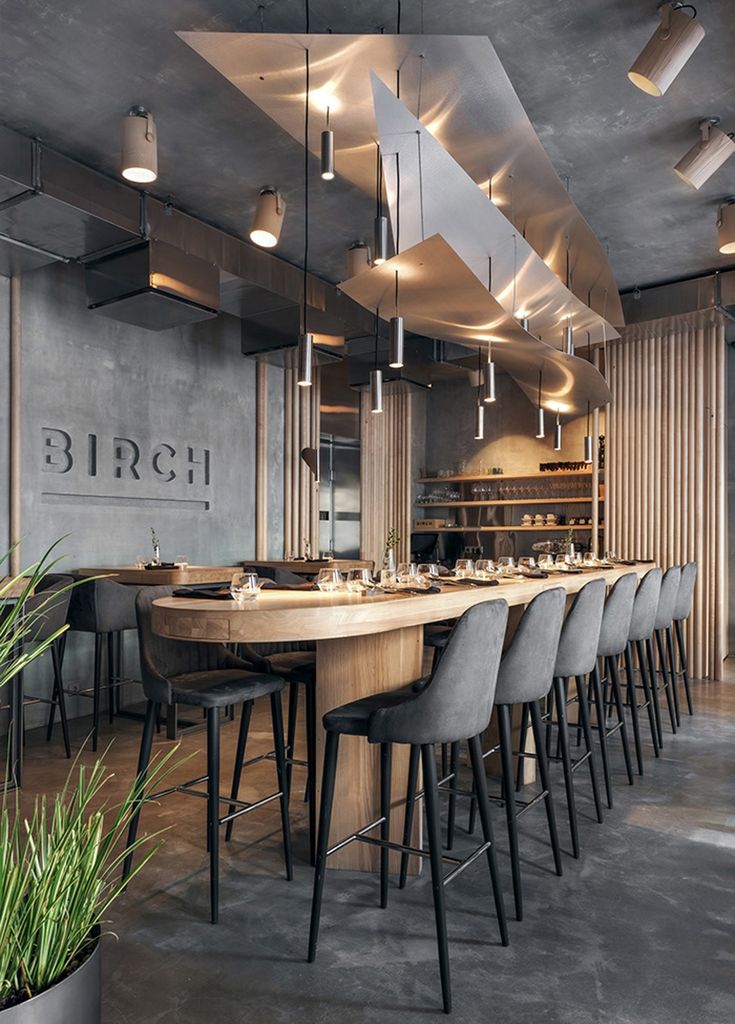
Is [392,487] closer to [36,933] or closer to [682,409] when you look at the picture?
[682,409]

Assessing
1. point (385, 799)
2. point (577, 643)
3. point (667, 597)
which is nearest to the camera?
point (385, 799)

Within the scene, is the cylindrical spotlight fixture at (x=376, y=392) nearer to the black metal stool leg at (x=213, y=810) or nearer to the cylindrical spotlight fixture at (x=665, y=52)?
the cylindrical spotlight fixture at (x=665, y=52)

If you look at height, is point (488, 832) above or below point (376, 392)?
below

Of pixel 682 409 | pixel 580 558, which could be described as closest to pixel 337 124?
pixel 580 558

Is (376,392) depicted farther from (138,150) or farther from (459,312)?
(138,150)

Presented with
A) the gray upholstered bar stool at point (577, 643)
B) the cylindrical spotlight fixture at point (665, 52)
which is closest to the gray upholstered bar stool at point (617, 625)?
the gray upholstered bar stool at point (577, 643)

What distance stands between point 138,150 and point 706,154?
324cm

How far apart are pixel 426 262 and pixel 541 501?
18.6 feet

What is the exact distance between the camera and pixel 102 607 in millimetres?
5062

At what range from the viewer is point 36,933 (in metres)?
1.47

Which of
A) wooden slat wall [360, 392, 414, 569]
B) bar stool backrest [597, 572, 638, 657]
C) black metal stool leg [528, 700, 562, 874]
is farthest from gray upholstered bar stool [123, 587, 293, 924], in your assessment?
wooden slat wall [360, 392, 414, 569]

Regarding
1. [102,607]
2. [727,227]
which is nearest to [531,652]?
[102,607]

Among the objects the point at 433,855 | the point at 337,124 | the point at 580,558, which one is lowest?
the point at 433,855

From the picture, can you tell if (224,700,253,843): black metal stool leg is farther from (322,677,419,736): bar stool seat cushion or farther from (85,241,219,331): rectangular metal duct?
(85,241,219,331): rectangular metal duct
